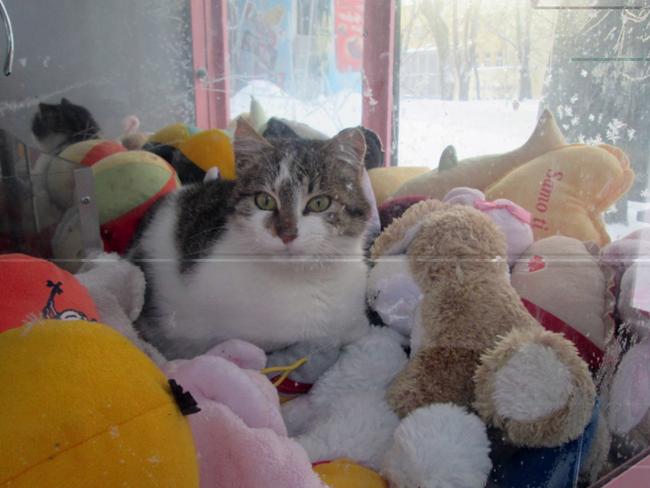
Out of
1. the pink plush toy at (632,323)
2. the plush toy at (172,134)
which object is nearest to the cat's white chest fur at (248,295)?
the plush toy at (172,134)

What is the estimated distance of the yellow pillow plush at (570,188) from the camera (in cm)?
62

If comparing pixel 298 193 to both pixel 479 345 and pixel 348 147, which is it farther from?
pixel 479 345

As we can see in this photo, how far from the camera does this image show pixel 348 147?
59cm

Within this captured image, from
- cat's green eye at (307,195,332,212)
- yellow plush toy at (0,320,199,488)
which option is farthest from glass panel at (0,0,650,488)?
yellow plush toy at (0,320,199,488)

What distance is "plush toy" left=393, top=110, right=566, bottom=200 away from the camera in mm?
613

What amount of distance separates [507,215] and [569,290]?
11 cm

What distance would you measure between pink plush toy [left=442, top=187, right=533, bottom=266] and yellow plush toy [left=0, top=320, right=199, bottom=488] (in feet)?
1.30

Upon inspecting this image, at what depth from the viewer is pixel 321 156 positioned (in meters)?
0.61

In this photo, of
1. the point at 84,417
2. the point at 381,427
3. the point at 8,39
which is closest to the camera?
the point at 84,417

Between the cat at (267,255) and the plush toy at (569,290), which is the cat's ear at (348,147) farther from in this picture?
the plush toy at (569,290)

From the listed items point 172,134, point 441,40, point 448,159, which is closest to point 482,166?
point 448,159

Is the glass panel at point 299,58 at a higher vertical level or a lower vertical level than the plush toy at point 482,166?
higher

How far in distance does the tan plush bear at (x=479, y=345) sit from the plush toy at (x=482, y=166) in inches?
1.1

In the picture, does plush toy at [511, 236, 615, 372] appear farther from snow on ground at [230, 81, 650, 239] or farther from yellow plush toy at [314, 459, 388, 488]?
yellow plush toy at [314, 459, 388, 488]
